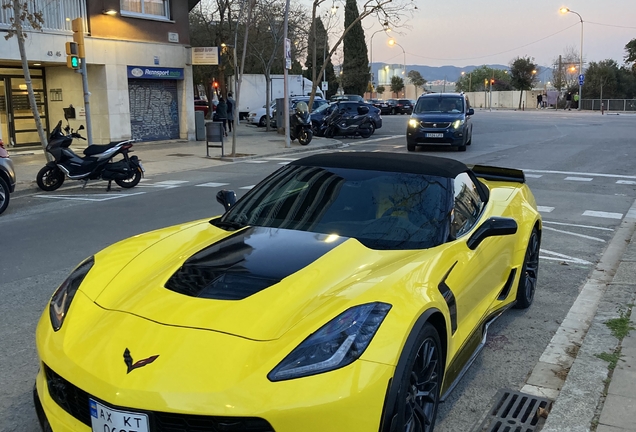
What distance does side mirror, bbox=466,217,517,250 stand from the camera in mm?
3889

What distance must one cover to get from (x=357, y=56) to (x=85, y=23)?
180ft

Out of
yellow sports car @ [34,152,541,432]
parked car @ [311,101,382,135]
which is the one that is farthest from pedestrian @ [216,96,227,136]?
yellow sports car @ [34,152,541,432]

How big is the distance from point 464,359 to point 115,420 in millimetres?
2012

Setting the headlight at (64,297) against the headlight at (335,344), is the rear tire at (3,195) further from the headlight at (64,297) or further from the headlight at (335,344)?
the headlight at (335,344)

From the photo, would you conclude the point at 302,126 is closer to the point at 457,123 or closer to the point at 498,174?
the point at 457,123

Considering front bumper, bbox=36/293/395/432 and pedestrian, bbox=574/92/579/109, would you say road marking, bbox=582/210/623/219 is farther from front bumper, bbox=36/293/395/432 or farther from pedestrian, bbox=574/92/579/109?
pedestrian, bbox=574/92/579/109

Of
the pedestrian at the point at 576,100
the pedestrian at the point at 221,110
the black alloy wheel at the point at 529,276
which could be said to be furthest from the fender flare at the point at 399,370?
the pedestrian at the point at 576,100

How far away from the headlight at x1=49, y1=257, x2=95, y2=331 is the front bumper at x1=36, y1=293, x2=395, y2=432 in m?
0.38

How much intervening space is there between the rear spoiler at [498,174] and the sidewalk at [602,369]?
1.28m

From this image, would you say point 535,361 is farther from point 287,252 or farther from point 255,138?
point 255,138

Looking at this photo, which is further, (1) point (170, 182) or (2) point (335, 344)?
(1) point (170, 182)

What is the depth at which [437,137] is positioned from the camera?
20.3 metres

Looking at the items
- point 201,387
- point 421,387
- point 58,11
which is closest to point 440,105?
point 58,11

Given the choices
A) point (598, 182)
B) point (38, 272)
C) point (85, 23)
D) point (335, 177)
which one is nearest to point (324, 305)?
point (335, 177)
